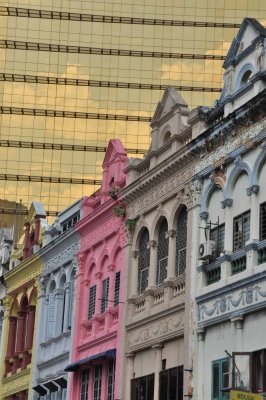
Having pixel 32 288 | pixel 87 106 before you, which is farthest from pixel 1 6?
pixel 32 288

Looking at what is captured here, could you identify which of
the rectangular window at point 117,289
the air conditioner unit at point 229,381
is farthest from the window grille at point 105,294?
the air conditioner unit at point 229,381

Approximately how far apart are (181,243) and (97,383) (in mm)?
7424

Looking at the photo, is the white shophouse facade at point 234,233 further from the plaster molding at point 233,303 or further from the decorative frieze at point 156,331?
the decorative frieze at point 156,331

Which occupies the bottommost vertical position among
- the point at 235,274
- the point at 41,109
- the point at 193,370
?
the point at 193,370

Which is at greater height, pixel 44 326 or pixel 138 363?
pixel 44 326

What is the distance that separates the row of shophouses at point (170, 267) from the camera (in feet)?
90.2

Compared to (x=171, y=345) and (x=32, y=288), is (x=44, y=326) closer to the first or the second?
(x=32, y=288)

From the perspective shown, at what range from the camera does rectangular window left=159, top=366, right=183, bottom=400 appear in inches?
1177

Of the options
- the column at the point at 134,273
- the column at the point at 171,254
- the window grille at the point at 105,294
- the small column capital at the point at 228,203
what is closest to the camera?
the small column capital at the point at 228,203

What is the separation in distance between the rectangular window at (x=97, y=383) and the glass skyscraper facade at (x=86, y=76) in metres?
39.2

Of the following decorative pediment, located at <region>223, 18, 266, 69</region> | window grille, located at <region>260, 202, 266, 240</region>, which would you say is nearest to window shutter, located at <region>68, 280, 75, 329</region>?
decorative pediment, located at <region>223, 18, 266, 69</region>

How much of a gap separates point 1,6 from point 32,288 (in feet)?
122

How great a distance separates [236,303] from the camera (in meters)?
27.2

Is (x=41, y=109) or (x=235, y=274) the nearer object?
(x=235, y=274)
